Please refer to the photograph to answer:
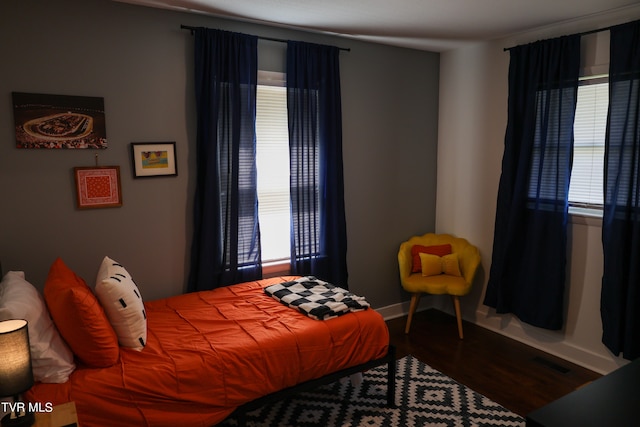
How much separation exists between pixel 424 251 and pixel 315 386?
6.60 feet

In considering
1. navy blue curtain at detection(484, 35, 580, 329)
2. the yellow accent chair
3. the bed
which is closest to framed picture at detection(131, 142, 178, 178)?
the bed

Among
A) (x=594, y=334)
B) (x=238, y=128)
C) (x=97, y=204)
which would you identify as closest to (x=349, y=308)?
(x=238, y=128)

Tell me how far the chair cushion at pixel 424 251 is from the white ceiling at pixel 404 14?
189cm

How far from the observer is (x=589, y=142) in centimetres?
328

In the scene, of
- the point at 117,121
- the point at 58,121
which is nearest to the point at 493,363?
the point at 117,121

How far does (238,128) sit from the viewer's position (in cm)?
321

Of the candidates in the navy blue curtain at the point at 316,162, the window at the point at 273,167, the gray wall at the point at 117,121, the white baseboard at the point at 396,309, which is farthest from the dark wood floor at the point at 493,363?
the window at the point at 273,167

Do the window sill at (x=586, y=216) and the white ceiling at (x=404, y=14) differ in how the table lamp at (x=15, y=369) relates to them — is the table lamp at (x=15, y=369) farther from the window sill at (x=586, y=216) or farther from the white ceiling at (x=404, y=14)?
the window sill at (x=586, y=216)

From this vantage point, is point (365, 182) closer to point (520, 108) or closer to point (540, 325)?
point (520, 108)

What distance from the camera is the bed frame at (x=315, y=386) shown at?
7.36 feet

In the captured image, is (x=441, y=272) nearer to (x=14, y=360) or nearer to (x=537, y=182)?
(x=537, y=182)

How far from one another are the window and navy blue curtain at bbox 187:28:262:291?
158 mm

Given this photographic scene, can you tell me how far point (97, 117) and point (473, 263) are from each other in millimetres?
3223

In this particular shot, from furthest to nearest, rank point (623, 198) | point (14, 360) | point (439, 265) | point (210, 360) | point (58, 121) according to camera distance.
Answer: point (439, 265)
point (623, 198)
point (58, 121)
point (210, 360)
point (14, 360)
